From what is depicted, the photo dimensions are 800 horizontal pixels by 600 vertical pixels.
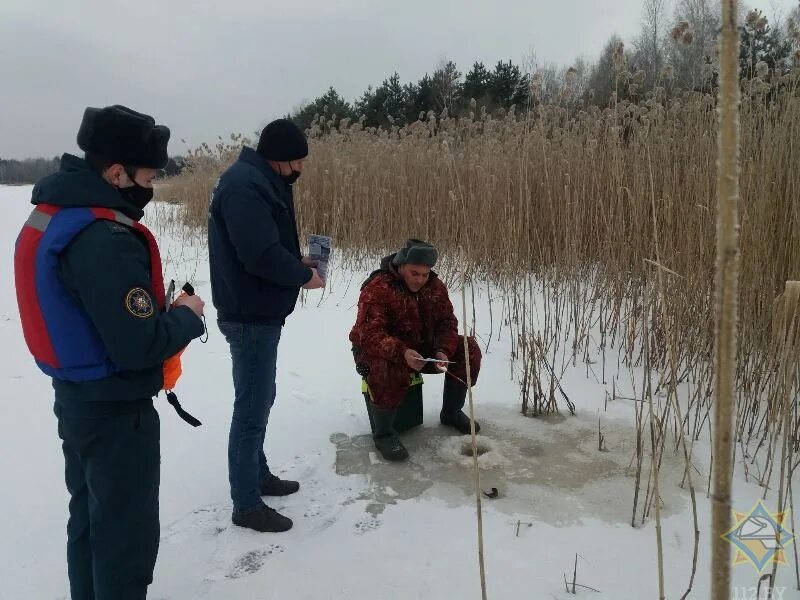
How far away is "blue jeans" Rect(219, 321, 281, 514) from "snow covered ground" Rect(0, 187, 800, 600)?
152 mm

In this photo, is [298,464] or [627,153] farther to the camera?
[627,153]

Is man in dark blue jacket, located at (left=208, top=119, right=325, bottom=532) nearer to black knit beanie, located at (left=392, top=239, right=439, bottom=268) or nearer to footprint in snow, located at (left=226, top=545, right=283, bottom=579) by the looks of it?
footprint in snow, located at (left=226, top=545, right=283, bottom=579)

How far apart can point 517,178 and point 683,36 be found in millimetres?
1983

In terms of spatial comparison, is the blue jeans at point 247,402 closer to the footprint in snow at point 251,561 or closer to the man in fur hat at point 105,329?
the footprint in snow at point 251,561

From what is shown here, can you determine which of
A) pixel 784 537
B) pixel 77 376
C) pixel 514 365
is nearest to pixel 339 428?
pixel 514 365

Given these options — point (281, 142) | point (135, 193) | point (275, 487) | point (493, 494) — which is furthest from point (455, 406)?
point (135, 193)

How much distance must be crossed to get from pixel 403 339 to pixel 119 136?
167 cm

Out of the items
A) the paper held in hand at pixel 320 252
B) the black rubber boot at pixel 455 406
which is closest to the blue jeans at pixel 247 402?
the paper held in hand at pixel 320 252

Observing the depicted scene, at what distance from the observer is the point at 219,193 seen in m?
1.99

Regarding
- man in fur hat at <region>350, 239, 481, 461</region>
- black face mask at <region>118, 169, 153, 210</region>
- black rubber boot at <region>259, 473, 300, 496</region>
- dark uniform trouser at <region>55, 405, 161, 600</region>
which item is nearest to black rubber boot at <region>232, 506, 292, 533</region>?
black rubber boot at <region>259, 473, 300, 496</region>

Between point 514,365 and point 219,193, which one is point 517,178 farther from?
point 219,193

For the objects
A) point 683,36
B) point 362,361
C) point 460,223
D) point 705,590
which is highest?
point 683,36

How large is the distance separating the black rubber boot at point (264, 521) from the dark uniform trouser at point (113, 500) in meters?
0.53

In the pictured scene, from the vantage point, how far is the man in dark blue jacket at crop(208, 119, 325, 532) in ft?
6.33
